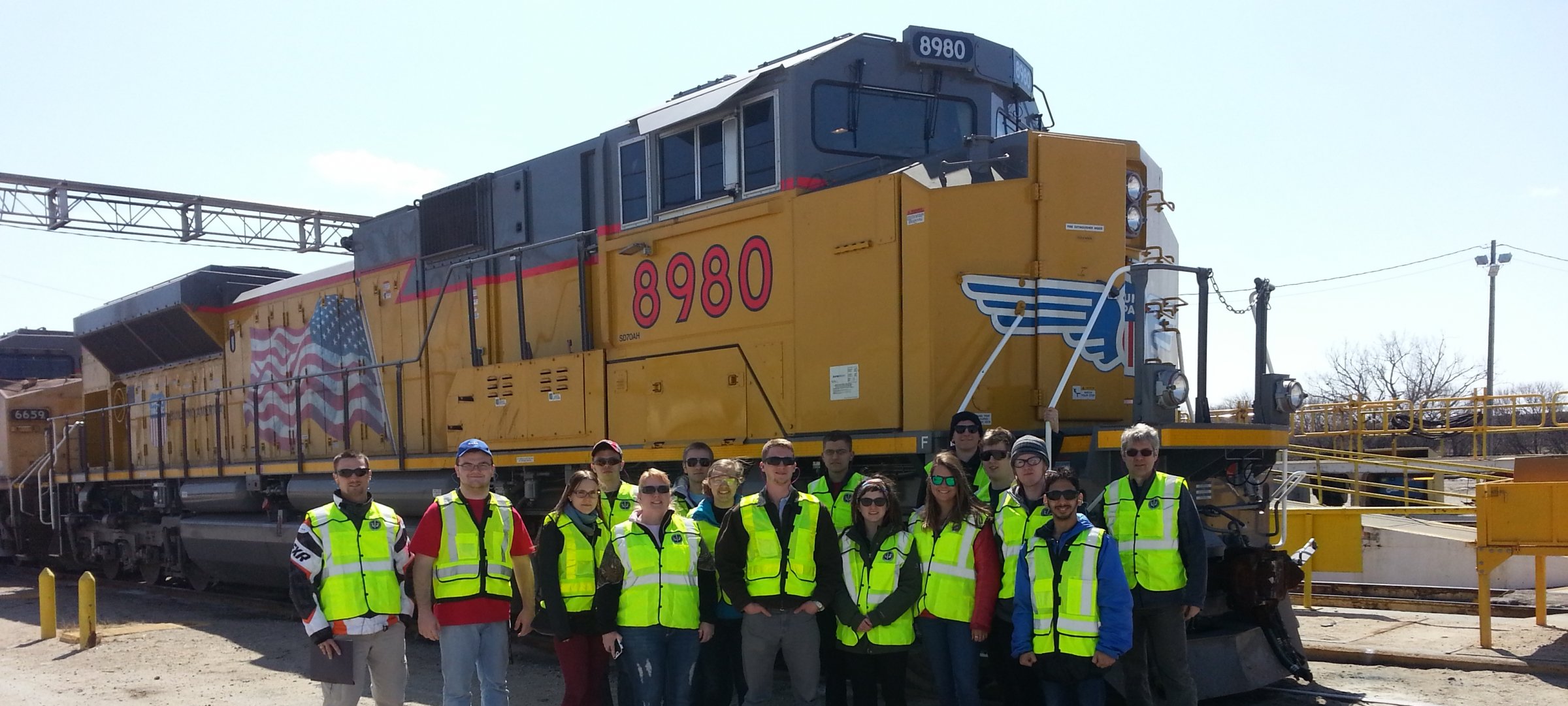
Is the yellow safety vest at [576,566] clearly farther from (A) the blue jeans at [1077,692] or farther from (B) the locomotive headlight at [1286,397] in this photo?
(B) the locomotive headlight at [1286,397]

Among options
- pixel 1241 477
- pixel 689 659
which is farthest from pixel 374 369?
pixel 1241 477

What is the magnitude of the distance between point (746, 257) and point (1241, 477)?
3202 mm

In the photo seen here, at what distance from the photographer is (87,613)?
1038 cm

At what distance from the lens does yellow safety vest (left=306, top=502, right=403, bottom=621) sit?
5.39 meters

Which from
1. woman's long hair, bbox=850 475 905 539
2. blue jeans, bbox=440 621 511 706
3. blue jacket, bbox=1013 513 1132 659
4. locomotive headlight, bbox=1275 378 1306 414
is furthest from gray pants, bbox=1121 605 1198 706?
blue jeans, bbox=440 621 511 706

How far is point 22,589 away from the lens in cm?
1611

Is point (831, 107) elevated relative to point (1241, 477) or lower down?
elevated

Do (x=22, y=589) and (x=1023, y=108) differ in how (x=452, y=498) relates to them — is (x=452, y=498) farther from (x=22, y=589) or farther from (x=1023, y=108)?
(x=22, y=589)

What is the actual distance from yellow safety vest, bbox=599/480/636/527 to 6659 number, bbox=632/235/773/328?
Answer: 68.8 inches

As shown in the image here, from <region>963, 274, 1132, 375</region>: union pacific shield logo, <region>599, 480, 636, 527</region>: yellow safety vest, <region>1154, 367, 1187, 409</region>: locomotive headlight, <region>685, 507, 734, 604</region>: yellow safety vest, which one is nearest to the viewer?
<region>685, 507, 734, 604</region>: yellow safety vest

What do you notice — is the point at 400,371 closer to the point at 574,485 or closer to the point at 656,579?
the point at 574,485

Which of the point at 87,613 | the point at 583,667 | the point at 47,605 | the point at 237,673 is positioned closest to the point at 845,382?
the point at 583,667

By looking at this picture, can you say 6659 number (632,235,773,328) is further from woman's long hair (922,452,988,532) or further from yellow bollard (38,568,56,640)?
yellow bollard (38,568,56,640)

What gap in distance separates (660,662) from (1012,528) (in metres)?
Result: 1.75
